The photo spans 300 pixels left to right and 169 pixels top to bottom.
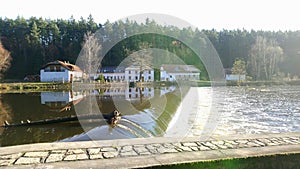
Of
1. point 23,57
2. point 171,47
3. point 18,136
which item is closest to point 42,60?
point 23,57

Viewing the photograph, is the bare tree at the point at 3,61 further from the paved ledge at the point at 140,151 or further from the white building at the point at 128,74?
the paved ledge at the point at 140,151

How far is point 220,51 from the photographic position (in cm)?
7125

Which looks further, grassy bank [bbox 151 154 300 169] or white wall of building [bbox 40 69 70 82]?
white wall of building [bbox 40 69 70 82]

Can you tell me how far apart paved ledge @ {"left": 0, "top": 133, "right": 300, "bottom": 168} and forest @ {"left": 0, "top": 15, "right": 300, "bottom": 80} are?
4934 centimetres

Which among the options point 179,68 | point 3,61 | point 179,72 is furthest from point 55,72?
point 179,68

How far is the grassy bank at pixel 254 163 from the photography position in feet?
11.1

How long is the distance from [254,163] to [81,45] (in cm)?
5352

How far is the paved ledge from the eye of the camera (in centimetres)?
334

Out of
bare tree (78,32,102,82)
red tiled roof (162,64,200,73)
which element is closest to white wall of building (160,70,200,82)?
red tiled roof (162,64,200,73)

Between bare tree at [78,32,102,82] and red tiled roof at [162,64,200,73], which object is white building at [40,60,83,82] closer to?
bare tree at [78,32,102,82]

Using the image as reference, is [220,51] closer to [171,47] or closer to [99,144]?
[171,47]

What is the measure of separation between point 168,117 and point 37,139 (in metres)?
5.22

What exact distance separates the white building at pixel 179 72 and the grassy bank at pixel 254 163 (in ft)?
164

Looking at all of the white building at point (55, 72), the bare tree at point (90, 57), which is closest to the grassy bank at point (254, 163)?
the white building at point (55, 72)
